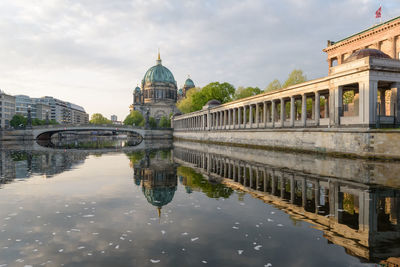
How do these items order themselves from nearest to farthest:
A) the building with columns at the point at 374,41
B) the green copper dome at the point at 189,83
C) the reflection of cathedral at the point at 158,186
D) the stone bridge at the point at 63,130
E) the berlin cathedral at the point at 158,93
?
the reflection of cathedral at the point at 158,186 → the building with columns at the point at 374,41 → the stone bridge at the point at 63,130 → the berlin cathedral at the point at 158,93 → the green copper dome at the point at 189,83

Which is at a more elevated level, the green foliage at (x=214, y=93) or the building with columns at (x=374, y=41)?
the building with columns at (x=374, y=41)

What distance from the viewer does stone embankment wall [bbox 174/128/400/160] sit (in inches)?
931

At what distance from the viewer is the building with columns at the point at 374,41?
4431cm

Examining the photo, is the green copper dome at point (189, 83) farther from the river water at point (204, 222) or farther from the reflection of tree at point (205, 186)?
the river water at point (204, 222)

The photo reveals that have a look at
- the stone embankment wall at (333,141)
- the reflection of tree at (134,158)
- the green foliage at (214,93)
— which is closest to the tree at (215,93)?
the green foliage at (214,93)

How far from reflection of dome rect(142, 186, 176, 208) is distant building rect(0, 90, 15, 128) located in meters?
148

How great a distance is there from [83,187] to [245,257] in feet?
36.5

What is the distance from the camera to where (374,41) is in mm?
48406

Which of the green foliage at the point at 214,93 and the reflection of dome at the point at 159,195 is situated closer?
the reflection of dome at the point at 159,195

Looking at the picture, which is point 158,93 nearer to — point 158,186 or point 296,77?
point 296,77

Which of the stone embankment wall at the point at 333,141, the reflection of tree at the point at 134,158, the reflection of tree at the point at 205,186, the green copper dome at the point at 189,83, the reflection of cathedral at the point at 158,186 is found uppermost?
the green copper dome at the point at 189,83

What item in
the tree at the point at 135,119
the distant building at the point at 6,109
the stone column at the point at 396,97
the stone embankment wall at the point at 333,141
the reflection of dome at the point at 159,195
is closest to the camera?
the reflection of dome at the point at 159,195

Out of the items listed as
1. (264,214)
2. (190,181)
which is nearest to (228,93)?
(190,181)

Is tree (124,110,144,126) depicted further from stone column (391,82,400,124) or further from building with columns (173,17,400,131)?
stone column (391,82,400,124)
